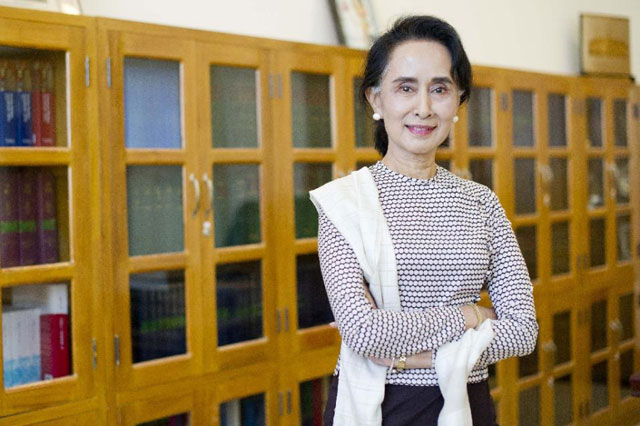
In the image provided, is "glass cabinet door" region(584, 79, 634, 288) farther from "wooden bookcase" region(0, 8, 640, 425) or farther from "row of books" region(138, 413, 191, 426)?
"row of books" region(138, 413, 191, 426)

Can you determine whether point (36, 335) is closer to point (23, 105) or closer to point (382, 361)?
point (23, 105)

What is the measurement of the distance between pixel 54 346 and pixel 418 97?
128cm

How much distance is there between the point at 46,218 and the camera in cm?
237

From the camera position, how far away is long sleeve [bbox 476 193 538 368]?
1.73 m

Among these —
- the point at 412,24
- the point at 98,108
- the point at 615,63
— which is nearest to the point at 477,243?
the point at 412,24

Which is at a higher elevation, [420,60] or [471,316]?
[420,60]

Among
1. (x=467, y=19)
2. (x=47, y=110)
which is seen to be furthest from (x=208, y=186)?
(x=467, y=19)

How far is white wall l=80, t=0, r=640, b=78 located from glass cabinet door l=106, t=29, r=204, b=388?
13.6 inches

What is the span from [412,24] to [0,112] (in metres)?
1.16

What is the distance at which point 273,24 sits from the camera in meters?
3.28

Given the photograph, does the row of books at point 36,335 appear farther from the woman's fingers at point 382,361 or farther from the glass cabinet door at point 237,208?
the woman's fingers at point 382,361

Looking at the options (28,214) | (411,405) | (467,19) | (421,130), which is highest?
(467,19)

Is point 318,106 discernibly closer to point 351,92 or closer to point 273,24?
point 351,92

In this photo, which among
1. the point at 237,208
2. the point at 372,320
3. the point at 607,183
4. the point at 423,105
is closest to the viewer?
the point at 372,320
